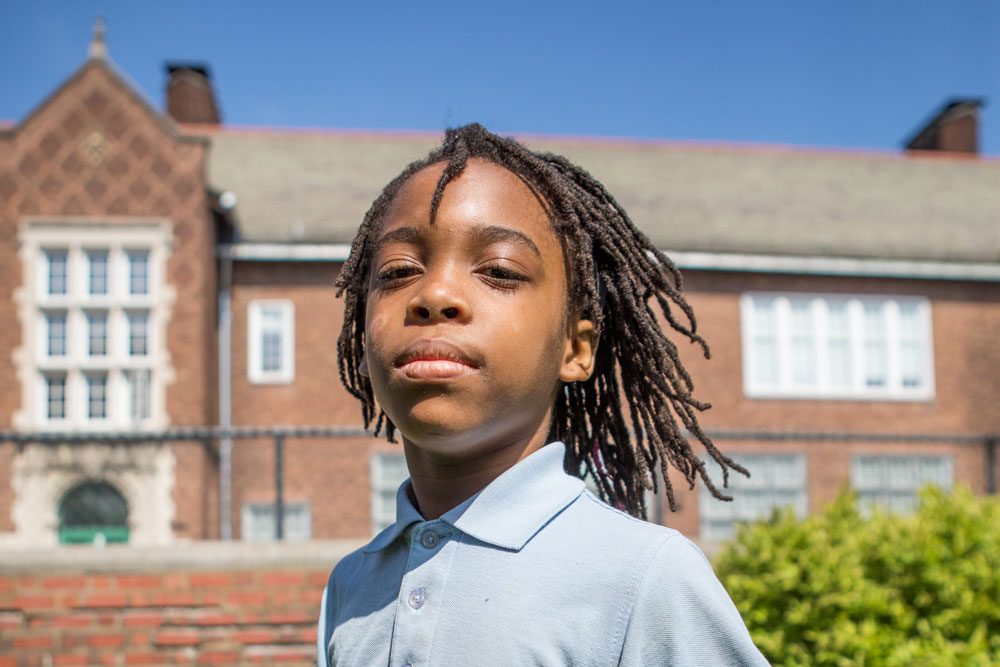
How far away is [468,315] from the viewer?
4.23 feet

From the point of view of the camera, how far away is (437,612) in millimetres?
1292

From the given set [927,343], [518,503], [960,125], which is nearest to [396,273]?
[518,503]

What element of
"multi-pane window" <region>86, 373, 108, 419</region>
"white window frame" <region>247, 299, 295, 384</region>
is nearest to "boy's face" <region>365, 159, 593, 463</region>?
"white window frame" <region>247, 299, 295, 384</region>

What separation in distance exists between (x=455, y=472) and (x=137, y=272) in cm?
1460

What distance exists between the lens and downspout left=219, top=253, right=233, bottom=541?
1456 centimetres

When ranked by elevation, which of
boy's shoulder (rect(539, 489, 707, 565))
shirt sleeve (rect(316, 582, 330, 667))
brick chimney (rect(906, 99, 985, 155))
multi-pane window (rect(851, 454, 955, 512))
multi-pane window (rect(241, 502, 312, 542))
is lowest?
multi-pane window (rect(241, 502, 312, 542))

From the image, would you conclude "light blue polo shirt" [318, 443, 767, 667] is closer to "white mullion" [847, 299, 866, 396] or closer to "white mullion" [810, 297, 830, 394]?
"white mullion" [810, 297, 830, 394]

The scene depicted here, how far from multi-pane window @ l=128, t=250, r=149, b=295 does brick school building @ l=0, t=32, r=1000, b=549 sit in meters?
0.04

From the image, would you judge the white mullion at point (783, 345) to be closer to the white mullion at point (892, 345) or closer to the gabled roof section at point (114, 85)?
the white mullion at point (892, 345)

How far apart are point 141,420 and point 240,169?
20.0ft

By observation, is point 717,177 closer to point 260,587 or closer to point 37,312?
point 37,312

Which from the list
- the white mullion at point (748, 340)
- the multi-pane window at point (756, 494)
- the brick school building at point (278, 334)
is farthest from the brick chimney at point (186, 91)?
the multi-pane window at point (756, 494)

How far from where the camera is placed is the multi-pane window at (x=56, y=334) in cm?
1470

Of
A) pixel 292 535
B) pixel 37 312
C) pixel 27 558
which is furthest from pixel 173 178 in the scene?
pixel 27 558
